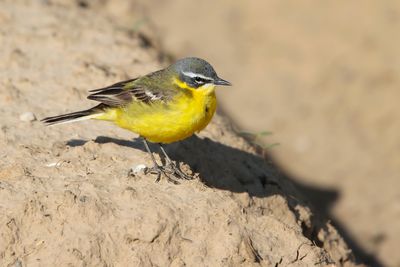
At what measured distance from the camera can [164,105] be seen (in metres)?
8.70

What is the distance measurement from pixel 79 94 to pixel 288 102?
7.57 m

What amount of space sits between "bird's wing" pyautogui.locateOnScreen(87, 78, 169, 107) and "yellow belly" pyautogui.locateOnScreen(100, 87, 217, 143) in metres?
0.10

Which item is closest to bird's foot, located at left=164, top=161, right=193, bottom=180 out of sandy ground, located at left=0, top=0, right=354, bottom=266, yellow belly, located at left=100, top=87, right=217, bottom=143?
sandy ground, located at left=0, top=0, right=354, bottom=266

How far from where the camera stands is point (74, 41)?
1165cm

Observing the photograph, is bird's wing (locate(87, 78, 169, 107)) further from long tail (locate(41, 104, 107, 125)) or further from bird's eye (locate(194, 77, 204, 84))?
bird's eye (locate(194, 77, 204, 84))

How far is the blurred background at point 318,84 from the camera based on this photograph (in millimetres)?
14492

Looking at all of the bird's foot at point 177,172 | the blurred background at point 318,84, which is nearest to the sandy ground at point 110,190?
the bird's foot at point 177,172

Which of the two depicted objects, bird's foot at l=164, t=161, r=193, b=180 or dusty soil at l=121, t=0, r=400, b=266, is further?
dusty soil at l=121, t=0, r=400, b=266

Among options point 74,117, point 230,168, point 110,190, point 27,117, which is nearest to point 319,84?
point 230,168

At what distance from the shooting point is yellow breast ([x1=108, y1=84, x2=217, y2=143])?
28.0ft

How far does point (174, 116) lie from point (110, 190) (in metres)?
1.18


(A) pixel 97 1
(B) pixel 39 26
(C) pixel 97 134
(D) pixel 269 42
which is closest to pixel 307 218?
(C) pixel 97 134

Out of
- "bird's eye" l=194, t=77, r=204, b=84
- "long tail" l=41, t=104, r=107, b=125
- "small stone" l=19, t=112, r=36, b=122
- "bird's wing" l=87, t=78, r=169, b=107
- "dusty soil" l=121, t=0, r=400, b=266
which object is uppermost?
"bird's eye" l=194, t=77, r=204, b=84

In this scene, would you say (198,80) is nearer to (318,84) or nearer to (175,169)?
(175,169)
